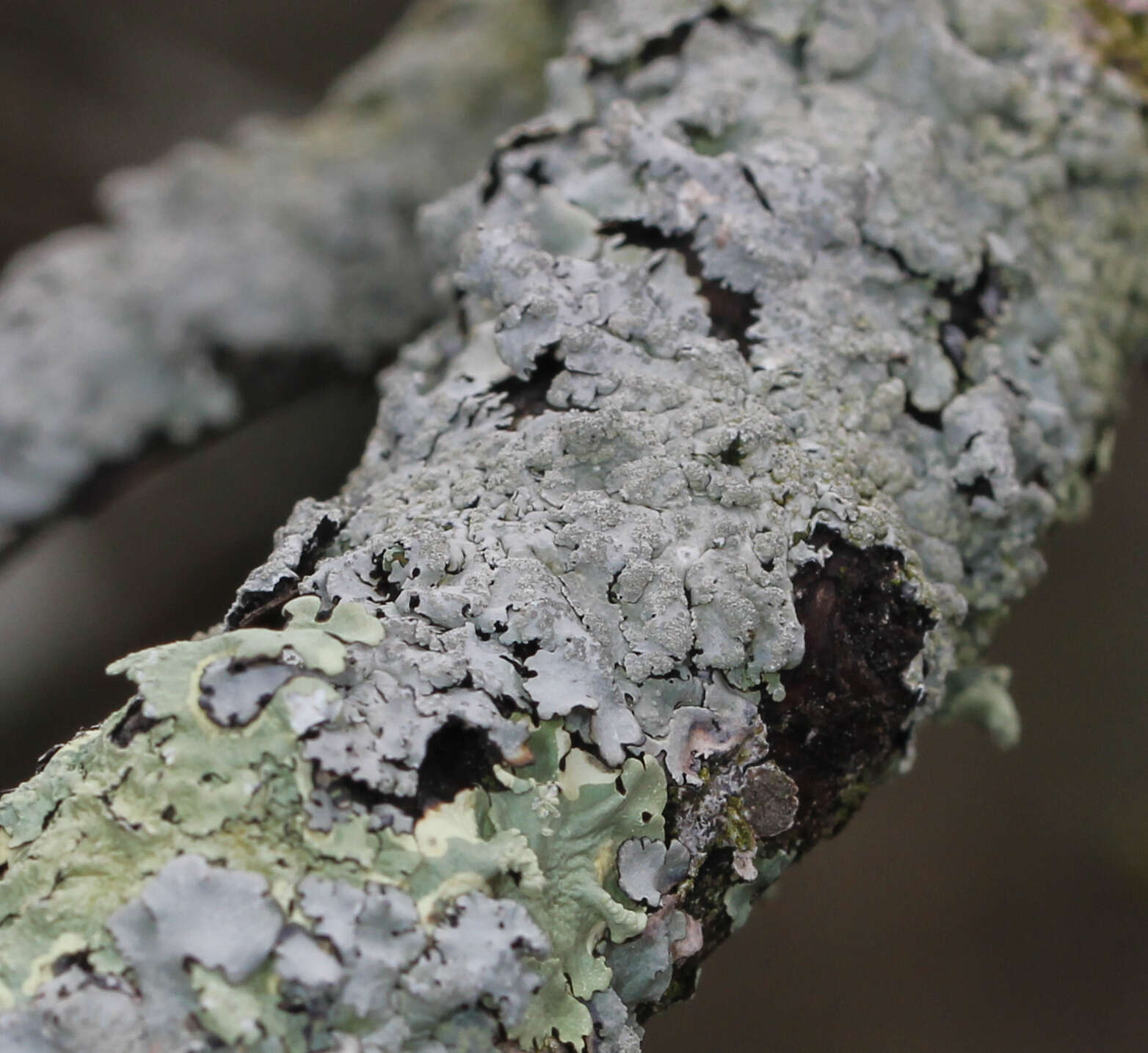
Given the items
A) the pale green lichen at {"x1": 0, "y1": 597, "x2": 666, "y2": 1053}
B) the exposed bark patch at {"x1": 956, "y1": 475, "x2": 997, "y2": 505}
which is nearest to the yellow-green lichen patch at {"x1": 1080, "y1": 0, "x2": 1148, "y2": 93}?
the exposed bark patch at {"x1": 956, "y1": 475, "x2": 997, "y2": 505}

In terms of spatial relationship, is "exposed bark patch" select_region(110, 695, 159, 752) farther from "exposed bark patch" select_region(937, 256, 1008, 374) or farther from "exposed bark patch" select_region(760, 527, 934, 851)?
"exposed bark patch" select_region(937, 256, 1008, 374)

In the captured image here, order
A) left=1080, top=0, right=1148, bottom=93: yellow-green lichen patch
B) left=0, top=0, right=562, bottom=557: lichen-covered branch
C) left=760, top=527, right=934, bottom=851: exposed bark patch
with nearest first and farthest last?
left=760, top=527, right=934, bottom=851: exposed bark patch → left=1080, top=0, right=1148, bottom=93: yellow-green lichen patch → left=0, top=0, right=562, bottom=557: lichen-covered branch

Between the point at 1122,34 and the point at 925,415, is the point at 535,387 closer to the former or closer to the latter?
the point at 925,415

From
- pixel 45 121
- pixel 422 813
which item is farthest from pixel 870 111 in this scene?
pixel 45 121

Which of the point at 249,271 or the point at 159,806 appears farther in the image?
the point at 249,271

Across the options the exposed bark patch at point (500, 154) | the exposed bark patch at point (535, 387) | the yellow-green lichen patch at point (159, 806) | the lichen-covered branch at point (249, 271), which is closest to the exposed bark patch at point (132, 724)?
the yellow-green lichen patch at point (159, 806)

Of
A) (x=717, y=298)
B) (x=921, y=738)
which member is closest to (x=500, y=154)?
(x=717, y=298)

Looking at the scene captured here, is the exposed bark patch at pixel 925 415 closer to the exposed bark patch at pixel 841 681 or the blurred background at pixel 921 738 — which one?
the exposed bark patch at pixel 841 681
